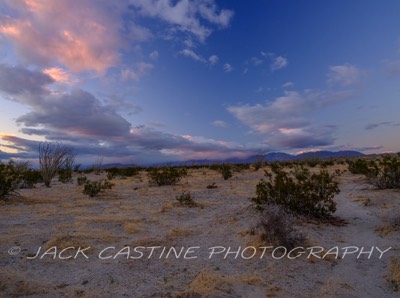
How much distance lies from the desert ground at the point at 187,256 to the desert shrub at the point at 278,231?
0.64 feet

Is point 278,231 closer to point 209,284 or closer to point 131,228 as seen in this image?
point 209,284

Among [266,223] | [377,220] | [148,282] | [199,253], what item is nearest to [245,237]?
[266,223]

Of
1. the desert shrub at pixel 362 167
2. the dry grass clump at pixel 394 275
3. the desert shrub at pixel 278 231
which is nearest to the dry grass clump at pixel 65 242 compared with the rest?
the desert shrub at pixel 278 231

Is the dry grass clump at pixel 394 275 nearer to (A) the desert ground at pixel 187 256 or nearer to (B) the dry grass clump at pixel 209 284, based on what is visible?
(A) the desert ground at pixel 187 256

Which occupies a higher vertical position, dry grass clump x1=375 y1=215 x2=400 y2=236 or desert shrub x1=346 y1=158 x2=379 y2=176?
desert shrub x1=346 y1=158 x2=379 y2=176

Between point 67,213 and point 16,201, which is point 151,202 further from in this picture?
point 16,201

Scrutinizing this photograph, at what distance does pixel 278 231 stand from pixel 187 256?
1.60 meters

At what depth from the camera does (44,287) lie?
4227mm

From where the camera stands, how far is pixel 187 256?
213 inches

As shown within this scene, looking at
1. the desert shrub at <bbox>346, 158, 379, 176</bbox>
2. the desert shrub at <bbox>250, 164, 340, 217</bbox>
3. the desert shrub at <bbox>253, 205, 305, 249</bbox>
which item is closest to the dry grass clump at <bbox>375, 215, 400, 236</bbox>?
the desert shrub at <bbox>250, 164, 340, 217</bbox>

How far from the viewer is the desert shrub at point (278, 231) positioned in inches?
A: 217

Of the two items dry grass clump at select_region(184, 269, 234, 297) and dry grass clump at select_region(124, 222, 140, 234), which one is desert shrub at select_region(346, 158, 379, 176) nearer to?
dry grass clump at select_region(124, 222, 140, 234)

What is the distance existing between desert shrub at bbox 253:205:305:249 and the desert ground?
0.20 metres

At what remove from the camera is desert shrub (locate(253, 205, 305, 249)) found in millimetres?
5512
